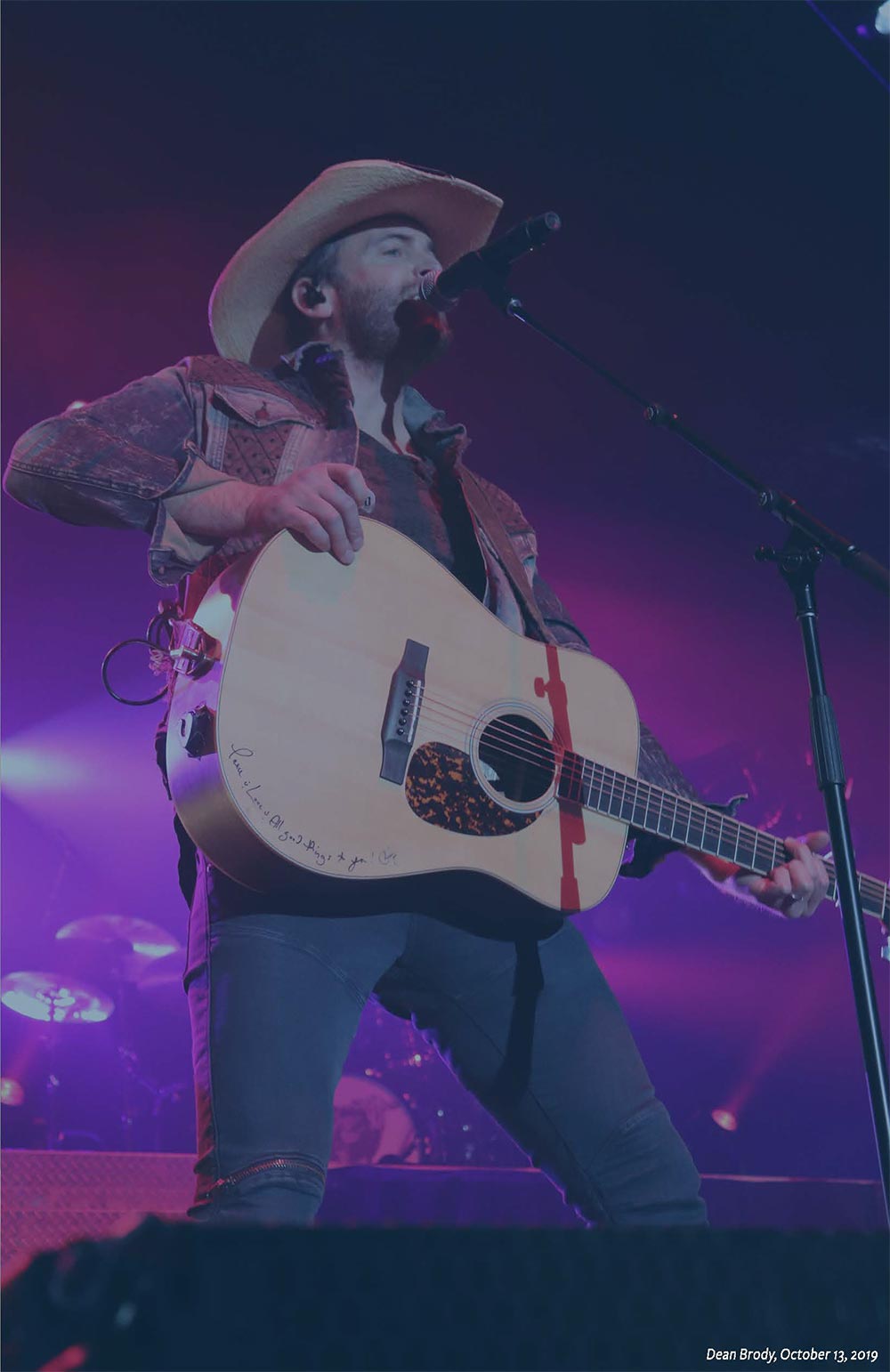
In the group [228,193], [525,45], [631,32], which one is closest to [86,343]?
[228,193]

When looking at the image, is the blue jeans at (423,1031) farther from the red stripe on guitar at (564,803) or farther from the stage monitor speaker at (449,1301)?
the stage monitor speaker at (449,1301)

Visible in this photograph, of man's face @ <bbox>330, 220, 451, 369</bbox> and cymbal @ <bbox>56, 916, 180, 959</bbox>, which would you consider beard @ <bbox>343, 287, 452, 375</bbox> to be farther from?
cymbal @ <bbox>56, 916, 180, 959</bbox>

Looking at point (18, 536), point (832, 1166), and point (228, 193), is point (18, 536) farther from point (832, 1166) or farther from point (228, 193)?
point (832, 1166)

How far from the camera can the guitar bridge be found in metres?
1.92

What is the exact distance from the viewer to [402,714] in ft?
6.42

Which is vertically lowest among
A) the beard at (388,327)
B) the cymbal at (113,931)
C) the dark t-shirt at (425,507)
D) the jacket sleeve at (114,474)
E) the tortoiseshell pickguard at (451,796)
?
the cymbal at (113,931)

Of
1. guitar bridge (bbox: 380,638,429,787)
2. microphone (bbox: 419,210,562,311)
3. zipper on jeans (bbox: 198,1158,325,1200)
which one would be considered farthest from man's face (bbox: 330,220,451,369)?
zipper on jeans (bbox: 198,1158,325,1200)

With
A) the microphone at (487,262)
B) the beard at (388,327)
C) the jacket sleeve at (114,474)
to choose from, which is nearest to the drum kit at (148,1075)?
the beard at (388,327)

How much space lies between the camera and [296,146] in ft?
14.4

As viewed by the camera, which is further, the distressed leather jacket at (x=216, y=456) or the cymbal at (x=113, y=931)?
the cymbal at (x=113, y=931)

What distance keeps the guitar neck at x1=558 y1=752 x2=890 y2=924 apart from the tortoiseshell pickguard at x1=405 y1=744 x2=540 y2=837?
0.20 m

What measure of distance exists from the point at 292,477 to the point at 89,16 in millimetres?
2967

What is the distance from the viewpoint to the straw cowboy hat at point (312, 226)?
9.05 ft

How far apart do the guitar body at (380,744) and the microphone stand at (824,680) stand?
0.47 m
